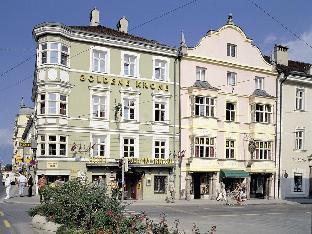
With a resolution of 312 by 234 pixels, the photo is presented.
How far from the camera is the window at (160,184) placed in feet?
119

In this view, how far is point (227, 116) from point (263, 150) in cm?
497

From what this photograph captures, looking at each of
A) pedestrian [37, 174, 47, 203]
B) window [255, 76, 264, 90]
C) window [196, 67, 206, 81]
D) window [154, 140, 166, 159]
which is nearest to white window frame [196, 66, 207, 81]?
window [196, 67, 206, 81]

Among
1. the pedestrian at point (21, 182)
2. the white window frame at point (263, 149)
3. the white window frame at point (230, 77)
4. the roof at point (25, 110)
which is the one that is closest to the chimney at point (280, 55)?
the white window frame at point (230, 77)

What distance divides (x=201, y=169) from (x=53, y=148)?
39.9ft

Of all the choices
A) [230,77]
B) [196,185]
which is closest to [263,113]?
[230,77]

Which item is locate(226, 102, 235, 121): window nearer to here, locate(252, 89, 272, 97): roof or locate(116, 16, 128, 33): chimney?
locate(252, 89, 272, 97): roof

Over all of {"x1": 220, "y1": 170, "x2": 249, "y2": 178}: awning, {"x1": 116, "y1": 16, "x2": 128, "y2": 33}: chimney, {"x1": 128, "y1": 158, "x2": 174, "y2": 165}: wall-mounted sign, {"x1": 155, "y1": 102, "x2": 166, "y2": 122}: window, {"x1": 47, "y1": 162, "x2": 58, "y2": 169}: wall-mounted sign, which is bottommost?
{"x1": 220, "y1": 170, "x2": 249, "y2": 178}: awning

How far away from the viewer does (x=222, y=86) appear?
39.4 meters

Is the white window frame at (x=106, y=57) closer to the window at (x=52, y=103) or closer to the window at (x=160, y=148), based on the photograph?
the window at (x=52, y=103)

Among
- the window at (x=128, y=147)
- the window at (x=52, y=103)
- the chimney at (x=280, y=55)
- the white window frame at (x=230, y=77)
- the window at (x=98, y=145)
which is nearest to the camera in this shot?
the window at (x=52, y=103)

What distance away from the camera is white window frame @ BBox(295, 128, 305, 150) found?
1722 inches

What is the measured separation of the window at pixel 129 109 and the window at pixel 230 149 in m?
9.11

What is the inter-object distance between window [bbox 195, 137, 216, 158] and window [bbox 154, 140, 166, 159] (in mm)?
2741

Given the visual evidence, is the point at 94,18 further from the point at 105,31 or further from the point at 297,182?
the point at 297,182
